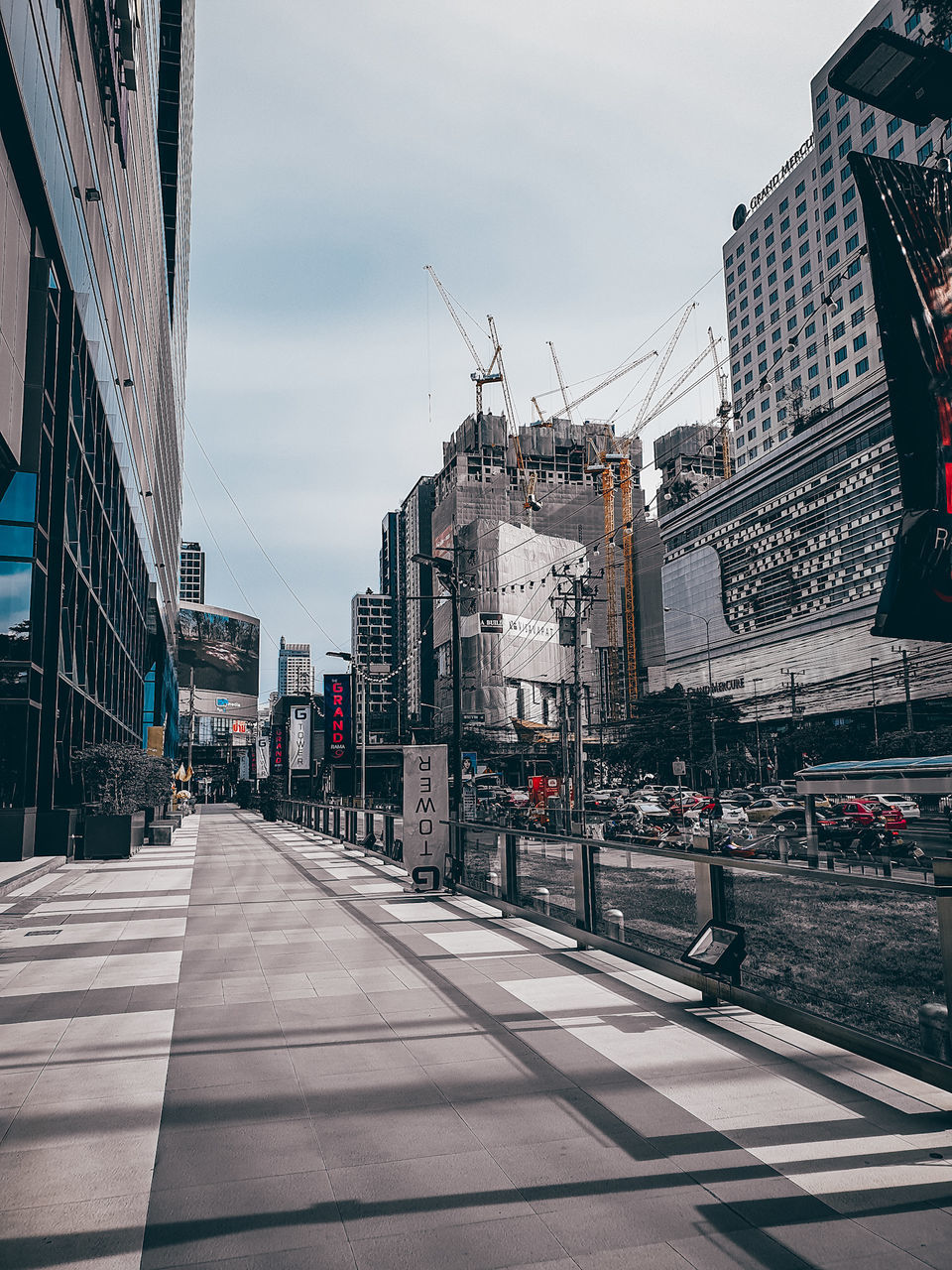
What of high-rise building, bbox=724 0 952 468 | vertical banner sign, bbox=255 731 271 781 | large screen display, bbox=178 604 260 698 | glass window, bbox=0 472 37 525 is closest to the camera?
glass window, bbox=0 472 37 525

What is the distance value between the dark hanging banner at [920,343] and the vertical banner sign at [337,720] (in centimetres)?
4797

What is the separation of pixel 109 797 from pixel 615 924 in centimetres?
2096

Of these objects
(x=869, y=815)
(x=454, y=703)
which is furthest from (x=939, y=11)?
(x=869, y=815)

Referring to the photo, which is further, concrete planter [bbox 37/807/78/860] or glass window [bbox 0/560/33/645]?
concrete planter [bbox 37/807/78/860]

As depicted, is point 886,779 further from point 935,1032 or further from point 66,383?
point 935,1032

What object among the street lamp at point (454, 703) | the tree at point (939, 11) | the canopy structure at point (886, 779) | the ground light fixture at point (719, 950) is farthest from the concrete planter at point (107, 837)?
the tree at point (939, 11)

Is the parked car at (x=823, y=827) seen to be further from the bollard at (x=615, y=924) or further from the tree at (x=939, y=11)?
the tree at (x=939, y=11)

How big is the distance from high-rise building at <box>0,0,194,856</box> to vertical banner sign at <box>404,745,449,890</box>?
30.0 feet

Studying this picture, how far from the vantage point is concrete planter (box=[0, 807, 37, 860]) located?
22203 mm

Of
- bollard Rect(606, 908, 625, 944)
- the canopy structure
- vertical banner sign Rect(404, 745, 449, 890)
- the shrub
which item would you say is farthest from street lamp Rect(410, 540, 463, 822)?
the canopy structure

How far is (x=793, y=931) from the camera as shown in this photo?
7285 mm

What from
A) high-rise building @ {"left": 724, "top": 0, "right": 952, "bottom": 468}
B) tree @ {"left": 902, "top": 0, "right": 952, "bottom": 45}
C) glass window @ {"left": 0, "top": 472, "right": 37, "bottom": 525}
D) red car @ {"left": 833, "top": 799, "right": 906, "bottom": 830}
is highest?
high-rise building @ {"left": 724, "top": 0, "right": 952, "bottom": 468}

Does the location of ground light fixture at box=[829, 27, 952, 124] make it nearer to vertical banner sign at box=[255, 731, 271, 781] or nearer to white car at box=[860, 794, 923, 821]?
white car at box=[860, 794, 923, 821]

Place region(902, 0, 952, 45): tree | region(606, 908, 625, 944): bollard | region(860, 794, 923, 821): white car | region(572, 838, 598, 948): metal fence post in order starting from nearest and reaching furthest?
region(606, 908, 625, 944): bollard → region(572, 838, 598, 948): metal fence post → region(902, 0, 952, 45): tree → region(860, 794, 923, 821): white car
